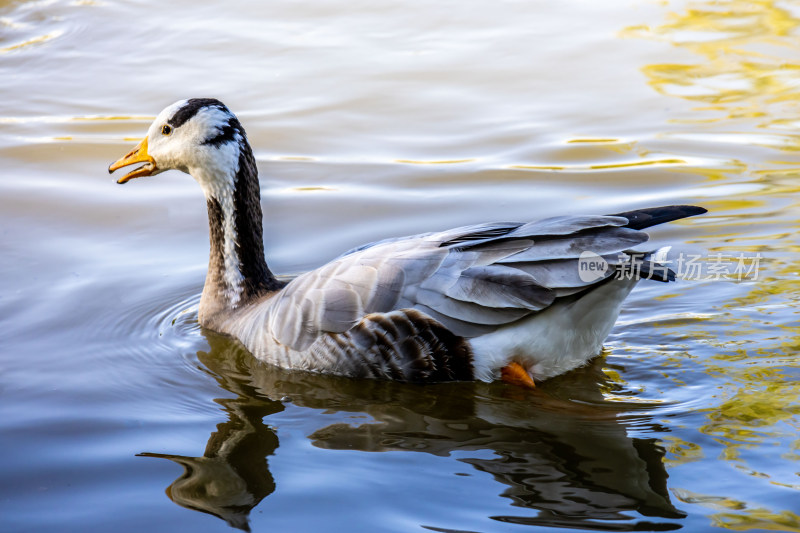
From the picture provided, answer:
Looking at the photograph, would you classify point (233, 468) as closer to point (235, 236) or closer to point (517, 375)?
point (517, 375)

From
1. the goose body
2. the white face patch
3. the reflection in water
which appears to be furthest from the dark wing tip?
the white face patch

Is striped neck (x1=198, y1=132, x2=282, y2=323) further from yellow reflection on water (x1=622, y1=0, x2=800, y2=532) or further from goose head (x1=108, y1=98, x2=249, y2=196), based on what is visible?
yellow reflection on water (x1=622, y1=0, x2=800, y2=532)

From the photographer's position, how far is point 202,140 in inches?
264

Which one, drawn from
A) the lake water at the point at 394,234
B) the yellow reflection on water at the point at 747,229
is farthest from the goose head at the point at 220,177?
the yellow reflection on water at the point at 747,229

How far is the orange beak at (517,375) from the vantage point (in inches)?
227

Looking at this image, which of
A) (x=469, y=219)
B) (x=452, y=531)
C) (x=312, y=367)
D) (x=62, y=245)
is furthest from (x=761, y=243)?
(x=62, y=245)

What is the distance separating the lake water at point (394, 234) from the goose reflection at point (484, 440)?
0.7 inches

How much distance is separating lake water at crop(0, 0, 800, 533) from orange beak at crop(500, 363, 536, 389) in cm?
9

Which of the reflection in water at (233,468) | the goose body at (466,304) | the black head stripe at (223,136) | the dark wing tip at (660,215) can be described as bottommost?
the reflection in water at (233,468)

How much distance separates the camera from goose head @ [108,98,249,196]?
22.0 ft

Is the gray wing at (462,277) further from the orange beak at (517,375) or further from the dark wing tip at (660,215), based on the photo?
the orange beak at (517,375)

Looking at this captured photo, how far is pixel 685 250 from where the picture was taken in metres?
7.57

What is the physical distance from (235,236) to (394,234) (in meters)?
1.66

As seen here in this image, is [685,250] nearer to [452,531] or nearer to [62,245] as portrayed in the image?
[452,531]
